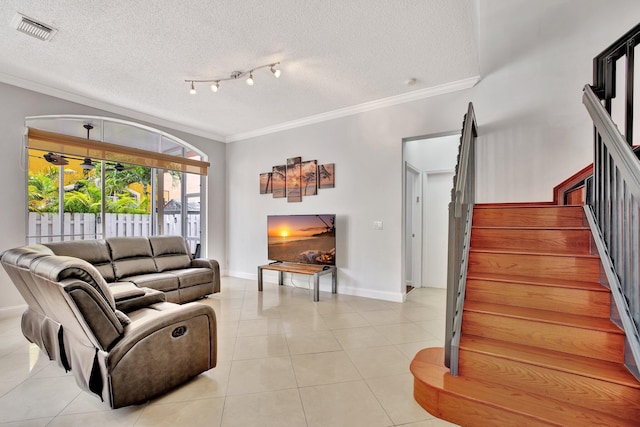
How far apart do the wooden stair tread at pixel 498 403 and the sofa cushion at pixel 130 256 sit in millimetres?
3676

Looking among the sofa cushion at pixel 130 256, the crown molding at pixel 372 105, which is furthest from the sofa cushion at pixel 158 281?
the crown molding at pixel 372 105

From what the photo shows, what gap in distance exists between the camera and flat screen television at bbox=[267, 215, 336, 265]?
4426 mm

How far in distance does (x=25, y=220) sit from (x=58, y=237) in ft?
1.43

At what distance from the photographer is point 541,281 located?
2.10 m

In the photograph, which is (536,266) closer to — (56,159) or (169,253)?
(169,253)

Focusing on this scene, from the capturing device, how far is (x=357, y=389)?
1.99m

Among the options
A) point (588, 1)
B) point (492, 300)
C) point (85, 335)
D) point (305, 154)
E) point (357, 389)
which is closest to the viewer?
point (85, 335)

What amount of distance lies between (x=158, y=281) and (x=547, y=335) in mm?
3973

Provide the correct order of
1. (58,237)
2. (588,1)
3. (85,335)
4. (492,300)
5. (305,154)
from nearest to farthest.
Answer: (85,335)
(492,300)
(588,1)
(58,237)
(305,154)

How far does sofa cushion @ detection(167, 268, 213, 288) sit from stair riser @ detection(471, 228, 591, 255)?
3.55 metres

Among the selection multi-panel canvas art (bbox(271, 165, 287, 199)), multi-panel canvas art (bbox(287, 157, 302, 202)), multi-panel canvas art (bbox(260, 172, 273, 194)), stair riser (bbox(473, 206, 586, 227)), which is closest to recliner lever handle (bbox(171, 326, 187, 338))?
stair riser (bbox(473, 206, 586, 227))

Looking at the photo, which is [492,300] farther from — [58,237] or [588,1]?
[58,237]

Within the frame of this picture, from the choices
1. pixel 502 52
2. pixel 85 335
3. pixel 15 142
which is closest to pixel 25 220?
pixel 15 142

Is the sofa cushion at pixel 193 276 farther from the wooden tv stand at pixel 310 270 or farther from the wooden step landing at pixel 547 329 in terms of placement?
the wooden step landing at pixel 547 329
